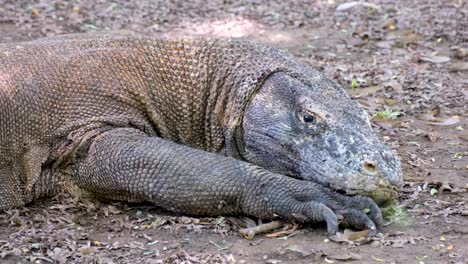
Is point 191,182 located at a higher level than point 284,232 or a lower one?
higher

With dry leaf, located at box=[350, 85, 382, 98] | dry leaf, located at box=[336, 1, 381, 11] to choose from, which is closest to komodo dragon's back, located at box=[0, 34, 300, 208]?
dry leaf, located at box=[350, 85, 382, 98]

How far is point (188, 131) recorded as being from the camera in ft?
19.7

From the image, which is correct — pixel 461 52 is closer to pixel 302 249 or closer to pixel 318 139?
pixel 318 139

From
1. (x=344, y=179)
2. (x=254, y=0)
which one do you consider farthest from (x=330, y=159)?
A: (x=254, y=0)

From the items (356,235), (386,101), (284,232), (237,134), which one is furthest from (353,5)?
(356,235)

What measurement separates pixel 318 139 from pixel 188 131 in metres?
1.04

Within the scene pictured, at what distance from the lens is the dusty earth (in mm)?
4801

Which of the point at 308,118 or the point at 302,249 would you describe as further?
the point at 308,118

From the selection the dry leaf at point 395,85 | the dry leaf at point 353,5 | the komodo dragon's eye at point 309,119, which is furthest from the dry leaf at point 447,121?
the dry leaf at point 353,5

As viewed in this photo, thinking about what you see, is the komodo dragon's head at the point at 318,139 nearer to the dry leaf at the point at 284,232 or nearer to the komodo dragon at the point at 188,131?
the komodo dragon at the point at 188,131

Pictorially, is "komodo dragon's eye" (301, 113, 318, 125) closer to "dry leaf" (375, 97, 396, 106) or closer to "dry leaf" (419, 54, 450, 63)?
"dry leaf" (375, 97, 396, 106)

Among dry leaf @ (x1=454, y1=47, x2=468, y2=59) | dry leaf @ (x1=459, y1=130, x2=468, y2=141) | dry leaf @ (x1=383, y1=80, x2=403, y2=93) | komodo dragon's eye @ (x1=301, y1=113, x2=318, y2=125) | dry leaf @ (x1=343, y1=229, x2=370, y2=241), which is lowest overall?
dry leaf @ (x1=343, y1=229, x2=370, y2=241)

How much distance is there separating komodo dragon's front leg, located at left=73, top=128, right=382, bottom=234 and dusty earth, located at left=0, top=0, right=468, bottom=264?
0.36 feet

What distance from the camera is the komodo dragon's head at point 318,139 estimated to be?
5090mm
